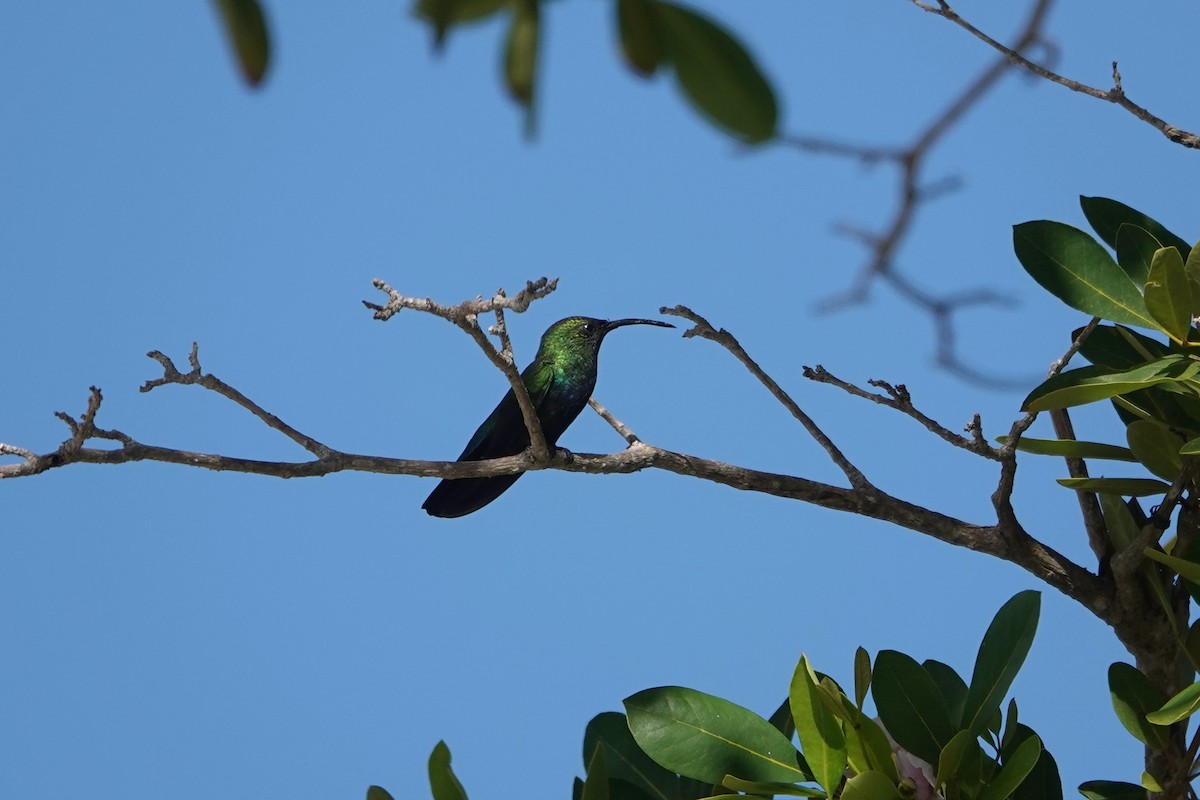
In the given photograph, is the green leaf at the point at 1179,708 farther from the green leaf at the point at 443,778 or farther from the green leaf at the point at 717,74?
the green leaf at the point at 717,74

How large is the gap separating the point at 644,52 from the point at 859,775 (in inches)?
74.0

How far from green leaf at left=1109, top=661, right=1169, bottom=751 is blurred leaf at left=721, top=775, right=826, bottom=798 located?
0.67 metres

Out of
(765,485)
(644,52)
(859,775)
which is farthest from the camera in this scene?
(765,485)

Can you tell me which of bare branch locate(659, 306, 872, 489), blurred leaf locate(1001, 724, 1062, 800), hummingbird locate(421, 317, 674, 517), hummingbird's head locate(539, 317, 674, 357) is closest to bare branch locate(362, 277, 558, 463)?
bare branch locate(659, 306, 872, 489)

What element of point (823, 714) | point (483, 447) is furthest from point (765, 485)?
point (483, 447)

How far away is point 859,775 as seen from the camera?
7.45ft

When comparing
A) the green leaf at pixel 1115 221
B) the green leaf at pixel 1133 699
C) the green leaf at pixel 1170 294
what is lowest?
the green leaf at pixel 1133 699

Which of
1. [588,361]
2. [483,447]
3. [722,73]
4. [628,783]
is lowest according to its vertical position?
[722,73]

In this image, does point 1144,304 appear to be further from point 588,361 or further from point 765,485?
point 588,361

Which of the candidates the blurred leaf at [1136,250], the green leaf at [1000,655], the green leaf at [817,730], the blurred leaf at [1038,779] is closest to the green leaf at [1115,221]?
the blurred leaf at [1136,250]

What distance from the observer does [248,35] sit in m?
0.65

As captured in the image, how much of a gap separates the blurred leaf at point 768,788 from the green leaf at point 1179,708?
65cm

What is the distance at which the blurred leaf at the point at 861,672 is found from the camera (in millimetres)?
2350

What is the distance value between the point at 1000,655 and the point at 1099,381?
59 cm
